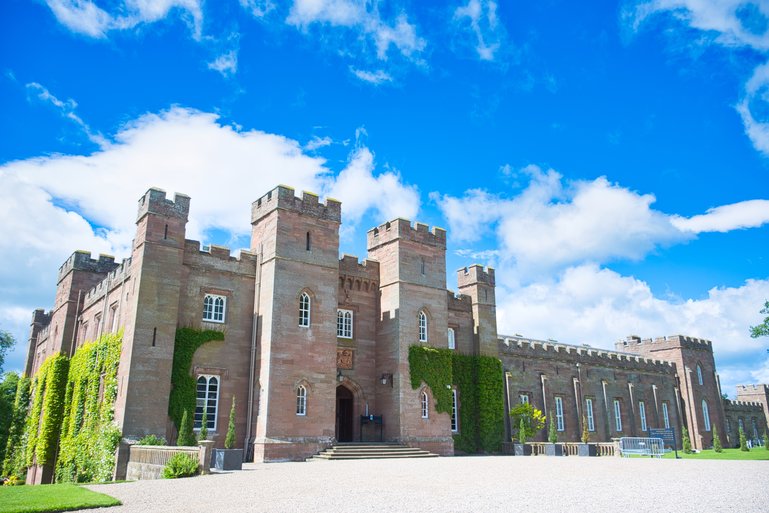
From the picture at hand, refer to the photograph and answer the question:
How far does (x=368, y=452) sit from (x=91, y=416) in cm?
1194

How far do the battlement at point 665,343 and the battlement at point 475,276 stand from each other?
2354cm

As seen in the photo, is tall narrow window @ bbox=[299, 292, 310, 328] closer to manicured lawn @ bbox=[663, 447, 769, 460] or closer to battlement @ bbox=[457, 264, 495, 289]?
battlement @ bbox=[457, 264, 495, 289]

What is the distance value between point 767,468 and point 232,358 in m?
20.7

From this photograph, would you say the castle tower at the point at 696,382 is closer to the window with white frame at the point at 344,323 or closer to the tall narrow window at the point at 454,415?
the tall narrow window at the point at 454,415

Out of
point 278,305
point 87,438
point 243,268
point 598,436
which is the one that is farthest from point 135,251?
point 598,436

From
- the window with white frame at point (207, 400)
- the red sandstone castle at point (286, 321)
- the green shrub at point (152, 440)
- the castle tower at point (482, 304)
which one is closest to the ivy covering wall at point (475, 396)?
the red sandstone castle at point (286, 321)

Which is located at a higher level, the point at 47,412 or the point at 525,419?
the point at 47,412

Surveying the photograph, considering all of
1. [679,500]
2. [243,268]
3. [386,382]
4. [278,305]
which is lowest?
[679,500]

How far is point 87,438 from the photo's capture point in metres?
25.0

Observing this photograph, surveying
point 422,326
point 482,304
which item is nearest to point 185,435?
point 422,326

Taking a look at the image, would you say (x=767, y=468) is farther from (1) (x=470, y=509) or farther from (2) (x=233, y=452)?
(2) (x=233, y=452)

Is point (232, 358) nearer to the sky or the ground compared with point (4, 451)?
nearer to the sky

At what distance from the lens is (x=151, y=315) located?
930 inches

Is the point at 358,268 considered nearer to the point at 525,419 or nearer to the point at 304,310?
the point at 304,310
